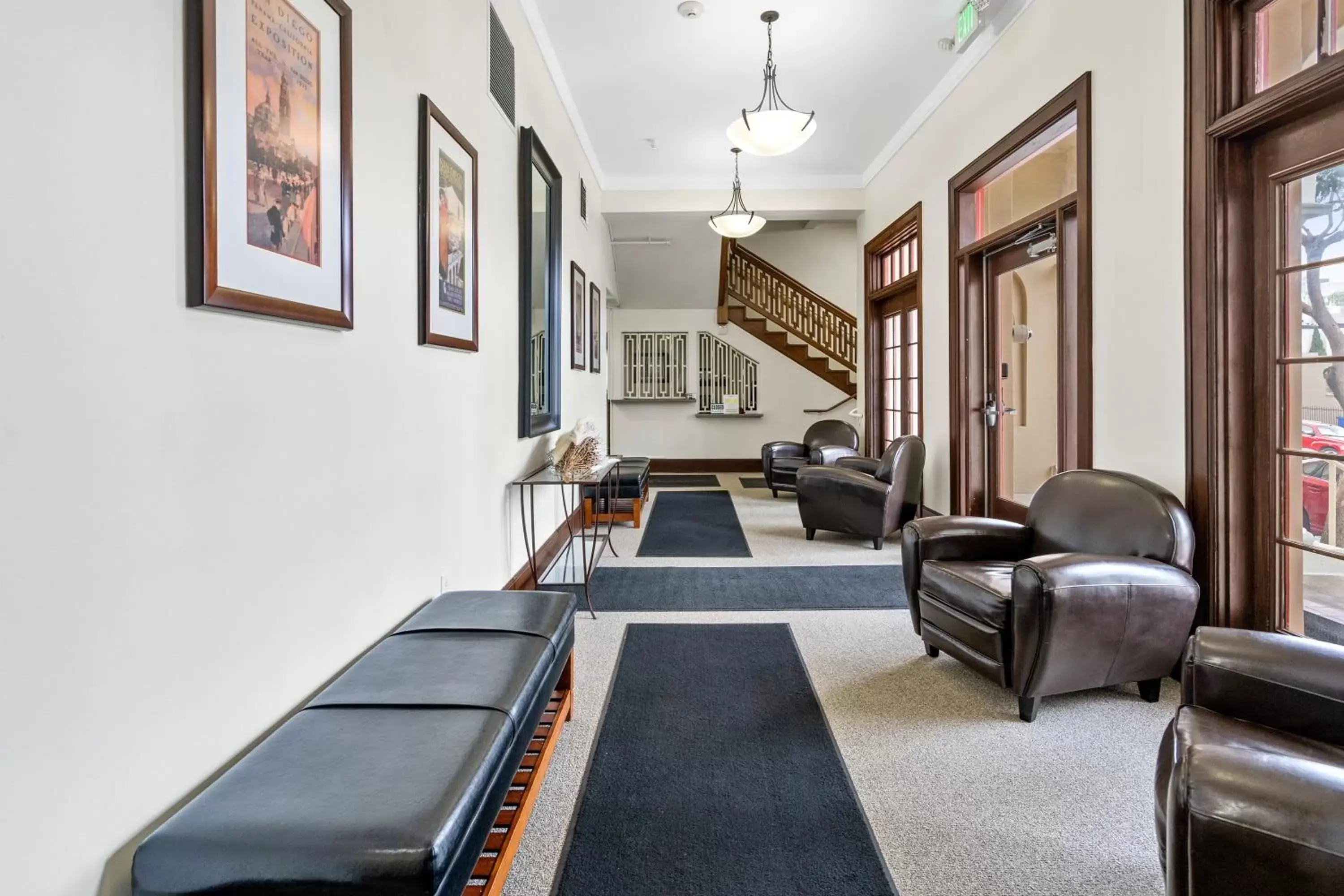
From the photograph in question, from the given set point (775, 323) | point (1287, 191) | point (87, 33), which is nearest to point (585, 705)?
point (87, 33)

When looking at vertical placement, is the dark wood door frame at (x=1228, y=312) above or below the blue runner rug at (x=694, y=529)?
above

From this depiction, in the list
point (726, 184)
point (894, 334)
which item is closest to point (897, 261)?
point (894, 334)

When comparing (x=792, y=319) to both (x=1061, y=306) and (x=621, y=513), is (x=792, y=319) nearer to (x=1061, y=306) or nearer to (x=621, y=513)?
(x=621, y=513)

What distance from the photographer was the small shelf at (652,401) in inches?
399

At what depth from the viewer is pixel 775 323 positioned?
33.1 ft

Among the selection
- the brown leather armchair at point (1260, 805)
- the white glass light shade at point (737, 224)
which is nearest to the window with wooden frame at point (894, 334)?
the white glass light shade at point (737, 224)

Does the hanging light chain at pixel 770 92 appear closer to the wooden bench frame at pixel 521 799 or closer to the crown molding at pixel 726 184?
the crown molding at pixel 726 184

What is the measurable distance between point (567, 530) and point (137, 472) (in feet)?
13.7

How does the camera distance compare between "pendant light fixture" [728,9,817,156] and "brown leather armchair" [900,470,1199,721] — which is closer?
"brown leather armchair" [900,470,1199,721]

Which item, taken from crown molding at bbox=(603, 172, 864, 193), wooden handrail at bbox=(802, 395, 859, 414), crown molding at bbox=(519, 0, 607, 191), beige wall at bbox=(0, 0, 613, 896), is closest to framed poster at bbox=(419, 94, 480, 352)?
beige wall at bbox=(0, 0, 613, 896)

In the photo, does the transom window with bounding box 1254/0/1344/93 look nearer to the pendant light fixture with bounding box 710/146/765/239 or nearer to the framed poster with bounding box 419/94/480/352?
the framed poster with bounding box 419/94/480/352

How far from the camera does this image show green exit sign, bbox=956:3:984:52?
3998 mm

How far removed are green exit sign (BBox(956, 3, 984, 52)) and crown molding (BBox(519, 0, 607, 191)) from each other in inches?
101

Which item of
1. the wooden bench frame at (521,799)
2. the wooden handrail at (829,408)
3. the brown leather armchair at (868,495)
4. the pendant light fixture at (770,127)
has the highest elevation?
the pendant light fixture at (770,127)
